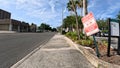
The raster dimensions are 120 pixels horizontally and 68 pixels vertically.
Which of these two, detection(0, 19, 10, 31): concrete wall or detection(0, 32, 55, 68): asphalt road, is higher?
detection(0, 19, 10, 31): concrete wall

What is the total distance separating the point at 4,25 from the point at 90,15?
3310 inches

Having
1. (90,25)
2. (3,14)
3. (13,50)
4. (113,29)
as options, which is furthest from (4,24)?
(113,29)

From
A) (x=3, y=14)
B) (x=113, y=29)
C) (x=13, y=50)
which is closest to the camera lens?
(x=113, y=29)

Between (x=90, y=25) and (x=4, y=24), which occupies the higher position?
(x=4, y=24)

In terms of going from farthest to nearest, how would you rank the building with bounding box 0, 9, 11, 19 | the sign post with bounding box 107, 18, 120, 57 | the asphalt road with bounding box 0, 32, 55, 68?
the building with bounding box 0, 9, 11, 19
the asphalt road with bounding box 0, 32, 55, 68
the sign post with bounding box 107, 18, 120, 57

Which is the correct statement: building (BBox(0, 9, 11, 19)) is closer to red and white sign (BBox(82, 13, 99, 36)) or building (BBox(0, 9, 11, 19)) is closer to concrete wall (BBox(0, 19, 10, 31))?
concrete wall (BBox(0, 19, 10, 31))

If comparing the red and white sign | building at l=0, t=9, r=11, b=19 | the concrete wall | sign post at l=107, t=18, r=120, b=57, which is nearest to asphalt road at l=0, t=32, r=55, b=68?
the red and white sign

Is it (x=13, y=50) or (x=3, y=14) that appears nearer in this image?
(x=13, y=50)

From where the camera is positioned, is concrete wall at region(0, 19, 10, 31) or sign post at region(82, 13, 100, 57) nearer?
sign post at region(82, 13, 100, 57)

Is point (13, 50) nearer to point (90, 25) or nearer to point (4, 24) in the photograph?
point (90, 25)

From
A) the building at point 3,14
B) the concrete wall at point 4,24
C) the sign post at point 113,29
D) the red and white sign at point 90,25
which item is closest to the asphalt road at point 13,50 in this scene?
the red and white sign at point 90,25

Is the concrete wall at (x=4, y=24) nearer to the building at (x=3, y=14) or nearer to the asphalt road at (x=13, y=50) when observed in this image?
the building at (x=3, y=14)

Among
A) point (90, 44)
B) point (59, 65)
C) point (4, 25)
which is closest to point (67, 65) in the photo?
point (59, 65)

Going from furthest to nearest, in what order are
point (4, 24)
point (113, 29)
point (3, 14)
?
1. point (3, 14)
2. point (4, 24)
3. point (113, 29)
